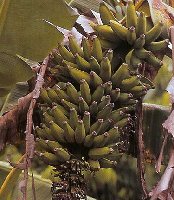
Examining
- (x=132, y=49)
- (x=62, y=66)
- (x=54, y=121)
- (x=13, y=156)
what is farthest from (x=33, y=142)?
(x=13, y=156)

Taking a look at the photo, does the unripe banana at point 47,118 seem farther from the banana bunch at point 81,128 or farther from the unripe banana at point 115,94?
the unripe banana at point 115,94

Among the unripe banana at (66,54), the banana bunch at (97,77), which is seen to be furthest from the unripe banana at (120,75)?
the unripe banana at (66,54)

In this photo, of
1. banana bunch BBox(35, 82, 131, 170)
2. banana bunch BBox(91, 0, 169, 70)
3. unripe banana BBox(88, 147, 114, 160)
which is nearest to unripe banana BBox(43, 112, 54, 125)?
banana bunch BBox(35, 82, 131, 170)

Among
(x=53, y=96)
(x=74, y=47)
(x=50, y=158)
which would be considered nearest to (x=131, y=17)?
(x=74, y=47)

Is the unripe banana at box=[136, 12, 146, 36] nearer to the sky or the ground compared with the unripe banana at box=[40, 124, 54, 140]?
Result: nearer to the sky

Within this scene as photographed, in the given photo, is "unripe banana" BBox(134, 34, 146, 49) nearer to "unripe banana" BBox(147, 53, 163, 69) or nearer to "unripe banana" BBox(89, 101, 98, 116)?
"unripe banana" BBox(147, 53, 163, 69)

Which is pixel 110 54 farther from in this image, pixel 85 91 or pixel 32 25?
pixel 32 25
